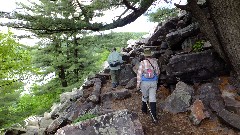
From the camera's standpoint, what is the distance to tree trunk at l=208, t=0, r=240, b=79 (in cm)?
614

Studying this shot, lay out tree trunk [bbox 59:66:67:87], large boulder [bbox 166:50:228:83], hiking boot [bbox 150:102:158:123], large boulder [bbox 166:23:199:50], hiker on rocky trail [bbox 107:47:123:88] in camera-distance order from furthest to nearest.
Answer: tree trunk [bbox 59:66:67:87] → hiker on rocky trail [bbox 107:47:123:88] → large boulder [bbox 166:23:199:50] → large boulder [bbox 166:50:228:83] → hiking boot [bbox 150:102:158:123]

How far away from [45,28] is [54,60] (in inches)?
388

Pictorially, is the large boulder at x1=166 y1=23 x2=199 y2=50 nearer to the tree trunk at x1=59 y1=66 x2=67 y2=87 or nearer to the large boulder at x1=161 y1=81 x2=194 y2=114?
the large boulder at x1=161 y1=81 x2=194 y2=114

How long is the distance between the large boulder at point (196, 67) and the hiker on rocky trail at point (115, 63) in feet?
7.66

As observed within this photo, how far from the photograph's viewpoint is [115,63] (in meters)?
10.0

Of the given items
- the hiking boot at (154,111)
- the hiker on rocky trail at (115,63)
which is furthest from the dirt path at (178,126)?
the hiker on rocky trail at (115,63)

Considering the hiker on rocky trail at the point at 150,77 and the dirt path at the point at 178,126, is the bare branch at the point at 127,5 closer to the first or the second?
the hiker on rocky trail at the point at 150,77

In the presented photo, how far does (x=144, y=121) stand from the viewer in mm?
7125

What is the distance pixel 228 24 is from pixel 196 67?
198 cm

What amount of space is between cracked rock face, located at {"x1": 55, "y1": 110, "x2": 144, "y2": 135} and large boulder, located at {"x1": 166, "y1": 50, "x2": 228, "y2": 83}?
2799 millimetres

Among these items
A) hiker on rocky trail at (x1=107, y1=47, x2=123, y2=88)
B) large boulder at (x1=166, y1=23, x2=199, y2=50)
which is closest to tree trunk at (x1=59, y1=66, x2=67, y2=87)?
hiker on rocky trail at (x1=107, y1=47, x2=123, y2=88)

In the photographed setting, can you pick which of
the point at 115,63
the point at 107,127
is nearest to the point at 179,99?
the point at 107,127

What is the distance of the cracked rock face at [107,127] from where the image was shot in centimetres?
584

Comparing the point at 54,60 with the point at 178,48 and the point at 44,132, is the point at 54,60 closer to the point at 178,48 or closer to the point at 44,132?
the point at 44,132
